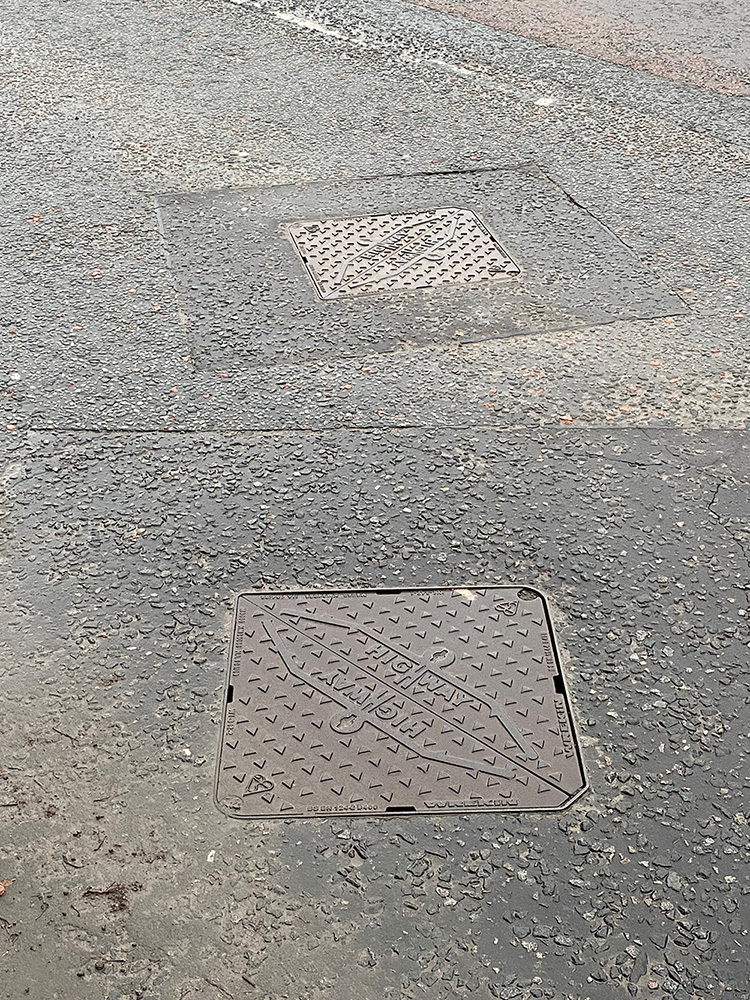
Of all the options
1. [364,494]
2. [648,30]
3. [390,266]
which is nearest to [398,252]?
[390,266]

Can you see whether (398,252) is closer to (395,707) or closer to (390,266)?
(390,266)

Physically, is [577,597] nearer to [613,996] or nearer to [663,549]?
[663,549]

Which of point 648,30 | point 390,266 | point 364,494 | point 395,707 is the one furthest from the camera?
point 648,30

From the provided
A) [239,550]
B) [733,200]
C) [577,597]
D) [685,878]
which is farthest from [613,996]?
[733,200]

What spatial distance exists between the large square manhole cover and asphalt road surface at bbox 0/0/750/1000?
62 mm

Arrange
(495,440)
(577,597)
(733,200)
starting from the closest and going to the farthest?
(577,597), (495,440), (733,200)

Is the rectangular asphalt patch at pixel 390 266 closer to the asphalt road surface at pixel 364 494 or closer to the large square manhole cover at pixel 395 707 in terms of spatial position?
the asphalt road surface at pixel 364 494

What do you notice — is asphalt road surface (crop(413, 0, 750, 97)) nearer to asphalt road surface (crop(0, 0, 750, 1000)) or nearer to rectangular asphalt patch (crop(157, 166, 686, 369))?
asphalt road surface (crop(0, 0, 750, 1000))

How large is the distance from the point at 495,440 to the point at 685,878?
5.50 feet

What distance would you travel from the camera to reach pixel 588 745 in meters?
2.65

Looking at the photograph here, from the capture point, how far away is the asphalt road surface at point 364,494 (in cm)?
230

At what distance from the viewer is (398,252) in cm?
463

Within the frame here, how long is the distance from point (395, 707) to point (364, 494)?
35.3 inches

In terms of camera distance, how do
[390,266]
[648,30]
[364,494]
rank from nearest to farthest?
[364,494] → [390,266] → [648,30]
